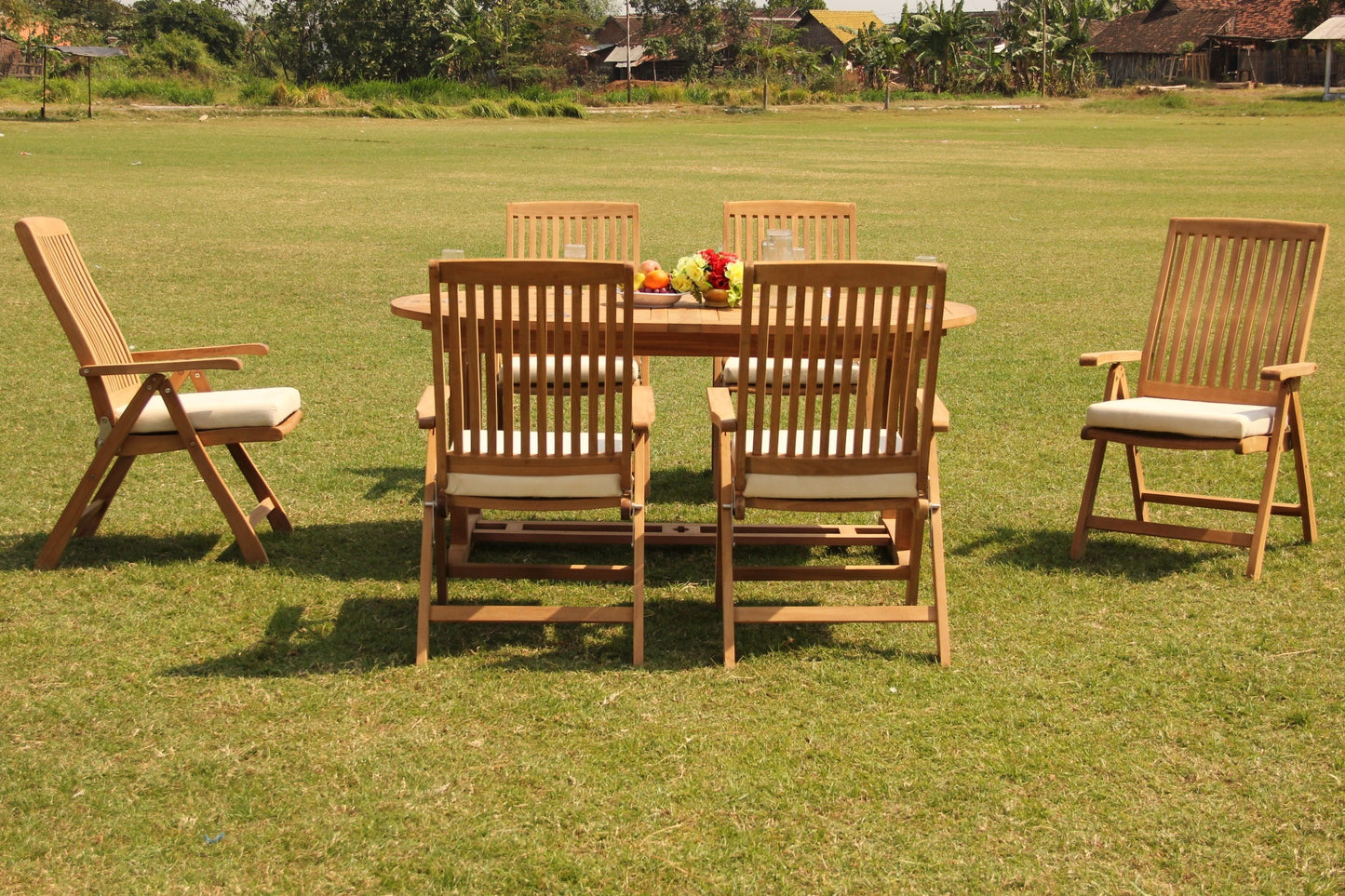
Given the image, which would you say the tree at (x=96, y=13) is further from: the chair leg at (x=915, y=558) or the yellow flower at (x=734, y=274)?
the chair leg at (x=915, y=558)

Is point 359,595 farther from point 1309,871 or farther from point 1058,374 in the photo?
point 1058,374

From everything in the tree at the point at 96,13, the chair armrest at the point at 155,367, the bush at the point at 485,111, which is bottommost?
the chair armrest at the point at 155,367

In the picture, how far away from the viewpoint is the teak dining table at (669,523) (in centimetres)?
533

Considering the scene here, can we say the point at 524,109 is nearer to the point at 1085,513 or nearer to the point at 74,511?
the point at 74,511

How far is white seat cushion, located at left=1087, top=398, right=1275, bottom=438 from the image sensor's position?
5.32 meters

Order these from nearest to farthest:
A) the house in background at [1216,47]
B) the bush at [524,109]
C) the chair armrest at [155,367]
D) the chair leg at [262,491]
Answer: the chair armrest at [155,367] < the chair leg at [262,491] < the bush at [524,109] < the house in background at [1216,47]

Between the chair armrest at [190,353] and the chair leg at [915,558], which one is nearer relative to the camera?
the chair leg at [915,558]

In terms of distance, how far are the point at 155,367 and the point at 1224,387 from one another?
466 centimetres

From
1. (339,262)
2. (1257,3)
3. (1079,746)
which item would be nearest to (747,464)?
(1079,746)

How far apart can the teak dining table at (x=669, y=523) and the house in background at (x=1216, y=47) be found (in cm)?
7457

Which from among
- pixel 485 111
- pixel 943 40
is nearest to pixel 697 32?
pixel 943 40

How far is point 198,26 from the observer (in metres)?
81.6

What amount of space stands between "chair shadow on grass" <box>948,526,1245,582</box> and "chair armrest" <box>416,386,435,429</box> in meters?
2.26

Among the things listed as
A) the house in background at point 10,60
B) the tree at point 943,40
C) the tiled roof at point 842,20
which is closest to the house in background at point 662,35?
the tiled roof at point 842,20
